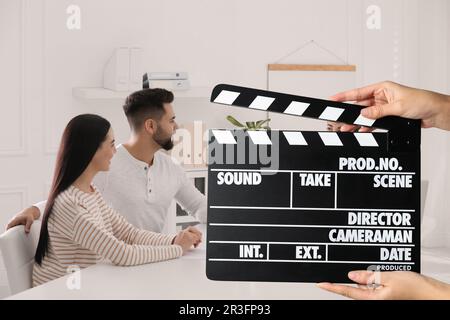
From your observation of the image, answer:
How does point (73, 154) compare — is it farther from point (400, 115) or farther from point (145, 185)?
point (400, 115)

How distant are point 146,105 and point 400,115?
2.27m

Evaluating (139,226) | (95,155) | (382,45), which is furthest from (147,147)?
(382,45)

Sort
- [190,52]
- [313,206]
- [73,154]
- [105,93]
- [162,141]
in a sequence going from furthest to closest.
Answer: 1. [190,52]
2. [105,93]
3. [162,141]
4. [73,154]
5. [313,206]

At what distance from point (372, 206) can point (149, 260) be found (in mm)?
951

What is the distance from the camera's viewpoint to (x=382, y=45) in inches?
225

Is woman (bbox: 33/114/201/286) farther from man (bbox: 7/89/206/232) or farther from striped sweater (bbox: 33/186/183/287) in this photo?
man (bbox: 7/89/206/232)

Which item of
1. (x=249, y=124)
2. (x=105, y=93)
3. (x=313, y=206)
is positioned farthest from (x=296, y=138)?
(x=249, y=124)

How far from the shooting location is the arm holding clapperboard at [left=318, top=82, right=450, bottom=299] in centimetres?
157

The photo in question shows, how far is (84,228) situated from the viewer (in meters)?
2.46

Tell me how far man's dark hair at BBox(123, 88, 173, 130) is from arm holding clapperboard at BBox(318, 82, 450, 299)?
200 cm

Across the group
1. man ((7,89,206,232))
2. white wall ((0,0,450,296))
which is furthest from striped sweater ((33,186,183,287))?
white wall ((0,0,450,296))

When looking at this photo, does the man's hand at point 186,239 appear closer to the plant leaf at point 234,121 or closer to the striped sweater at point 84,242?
the striped sweater at point 84,242

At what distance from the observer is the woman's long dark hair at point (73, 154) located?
8.25ft

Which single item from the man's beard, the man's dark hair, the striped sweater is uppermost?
the man's dark hair
